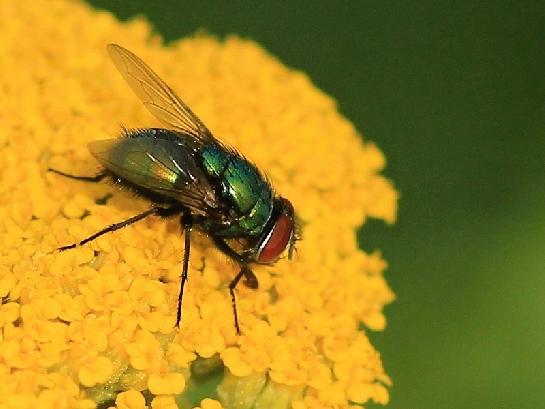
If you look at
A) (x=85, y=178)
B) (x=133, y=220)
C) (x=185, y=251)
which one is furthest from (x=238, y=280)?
(x=85, y=178)

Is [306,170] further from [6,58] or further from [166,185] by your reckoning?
[6,58]

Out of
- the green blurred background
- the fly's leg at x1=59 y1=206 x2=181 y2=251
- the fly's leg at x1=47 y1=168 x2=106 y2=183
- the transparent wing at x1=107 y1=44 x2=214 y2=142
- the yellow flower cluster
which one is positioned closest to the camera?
the yellow flower cluster

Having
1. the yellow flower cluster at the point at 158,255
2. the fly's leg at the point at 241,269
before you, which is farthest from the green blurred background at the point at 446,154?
the fly's leg at the point at 241,269

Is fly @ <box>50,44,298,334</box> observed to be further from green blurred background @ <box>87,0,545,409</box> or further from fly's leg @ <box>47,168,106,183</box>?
green blurred background @ <box>87,0,545,409</box>

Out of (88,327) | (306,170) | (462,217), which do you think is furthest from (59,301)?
(462,217)

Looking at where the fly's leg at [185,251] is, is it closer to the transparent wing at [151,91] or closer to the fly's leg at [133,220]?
the fly's leg at [133,220]

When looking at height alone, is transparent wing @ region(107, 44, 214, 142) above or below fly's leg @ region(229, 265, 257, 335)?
above

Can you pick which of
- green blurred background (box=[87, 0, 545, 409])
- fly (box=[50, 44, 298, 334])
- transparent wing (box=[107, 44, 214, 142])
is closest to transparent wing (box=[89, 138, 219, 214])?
fly (box=[50, 44, 298, 334])

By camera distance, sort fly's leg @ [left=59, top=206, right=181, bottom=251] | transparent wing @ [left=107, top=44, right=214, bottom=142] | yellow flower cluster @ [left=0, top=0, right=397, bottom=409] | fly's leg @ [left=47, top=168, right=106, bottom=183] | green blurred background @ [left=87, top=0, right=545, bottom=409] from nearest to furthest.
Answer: yellow flower cluster @ [left=0, top=0, right=397, bottom=409]
fly's leg @ [left=59, top=206, right=181, bottom=251]
fly's leg @ [left=47, top=168, right=106, bottom=183]
transparent wing @ [left=107, top=44, right=214, bottom=142]
green blurred background @ [left=87, top=0, right=545, bottom=409]
